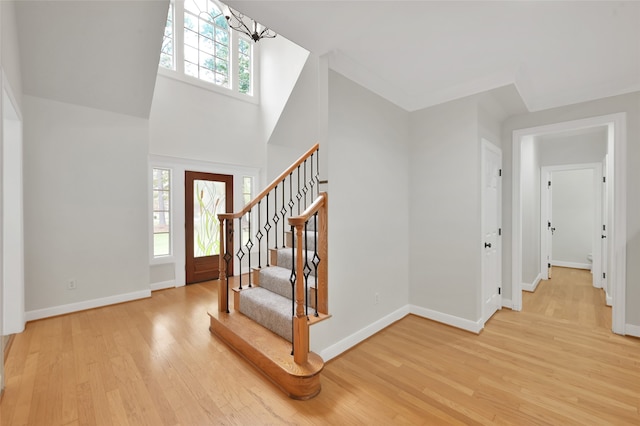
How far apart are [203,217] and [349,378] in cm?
378

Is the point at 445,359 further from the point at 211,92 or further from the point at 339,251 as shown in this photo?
the point at 211,92

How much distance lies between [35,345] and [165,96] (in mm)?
3654

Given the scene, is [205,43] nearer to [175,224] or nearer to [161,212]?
[161,212]

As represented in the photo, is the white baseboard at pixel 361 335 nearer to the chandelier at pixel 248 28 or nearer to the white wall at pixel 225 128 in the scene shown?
the chandelier at pixel 248 28

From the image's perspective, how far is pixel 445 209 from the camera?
10.0 feet

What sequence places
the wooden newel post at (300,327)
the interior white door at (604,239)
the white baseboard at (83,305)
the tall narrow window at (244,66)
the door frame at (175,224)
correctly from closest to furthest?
the wooden newel post at (300,327) < the white baseboard at (83,305) < the interior white door at (604,239) < the door frame at (175,224) < the tall narrow window at (244,66)

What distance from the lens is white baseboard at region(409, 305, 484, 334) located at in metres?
2.82

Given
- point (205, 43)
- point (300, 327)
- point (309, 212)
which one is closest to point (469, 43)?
point (309, 212)

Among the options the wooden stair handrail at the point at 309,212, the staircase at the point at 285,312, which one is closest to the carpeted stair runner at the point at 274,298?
the staircase at the point at 285,312

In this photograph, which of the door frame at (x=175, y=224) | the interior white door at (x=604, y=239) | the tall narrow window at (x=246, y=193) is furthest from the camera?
the tall narrow window at (x=246, y=193)

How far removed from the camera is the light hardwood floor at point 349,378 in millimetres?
1680

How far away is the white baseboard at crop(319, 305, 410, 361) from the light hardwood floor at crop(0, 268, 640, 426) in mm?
71

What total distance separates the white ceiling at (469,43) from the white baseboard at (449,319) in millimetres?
2394

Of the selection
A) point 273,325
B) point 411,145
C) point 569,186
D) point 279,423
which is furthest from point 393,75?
point 569,186
